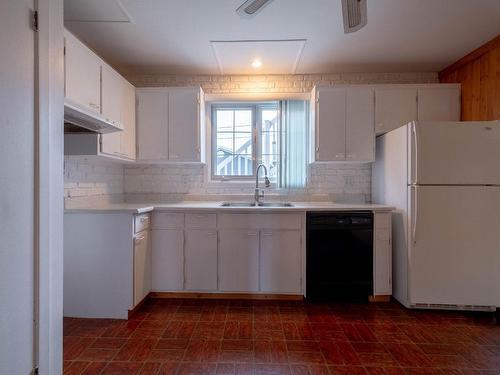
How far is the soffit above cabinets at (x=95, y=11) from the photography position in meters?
2.05

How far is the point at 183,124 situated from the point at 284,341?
2239 millimetres

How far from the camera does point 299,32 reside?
7.93 ft

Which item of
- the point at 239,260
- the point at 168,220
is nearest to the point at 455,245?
the point at 239,260

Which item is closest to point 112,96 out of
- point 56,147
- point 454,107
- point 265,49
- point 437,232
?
point 265,49

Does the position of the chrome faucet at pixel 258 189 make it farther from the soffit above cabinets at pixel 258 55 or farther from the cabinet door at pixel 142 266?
the cabinet door at pixel 142 266

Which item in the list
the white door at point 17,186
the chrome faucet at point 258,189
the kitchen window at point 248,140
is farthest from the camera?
the kitchen window at point 248,140

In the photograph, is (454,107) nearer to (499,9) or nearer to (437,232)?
(499,9)

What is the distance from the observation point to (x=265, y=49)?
271cm

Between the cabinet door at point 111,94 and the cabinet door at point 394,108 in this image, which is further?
the cabinet door at point 394,108

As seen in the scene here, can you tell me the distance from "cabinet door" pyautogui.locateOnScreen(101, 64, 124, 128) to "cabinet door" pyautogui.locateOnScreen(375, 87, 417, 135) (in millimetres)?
2550

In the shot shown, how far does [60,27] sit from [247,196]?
95.6 inches

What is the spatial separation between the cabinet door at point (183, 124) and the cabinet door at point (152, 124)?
6 centimetres

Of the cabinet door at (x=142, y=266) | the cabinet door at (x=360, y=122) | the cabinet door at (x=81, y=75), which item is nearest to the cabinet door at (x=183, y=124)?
the cabinet door at (x=81, y=75)

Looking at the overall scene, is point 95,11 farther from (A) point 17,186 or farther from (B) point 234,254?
(B) point 234,254
